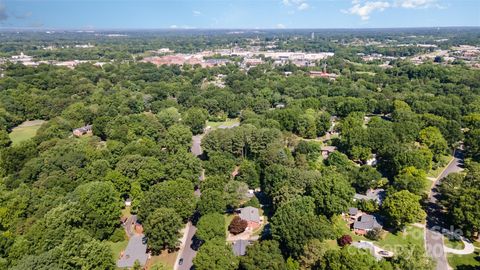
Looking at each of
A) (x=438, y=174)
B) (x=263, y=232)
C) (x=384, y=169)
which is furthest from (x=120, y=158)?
(x=438, y=174)

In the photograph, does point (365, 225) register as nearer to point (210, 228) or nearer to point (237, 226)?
point (237, 226)

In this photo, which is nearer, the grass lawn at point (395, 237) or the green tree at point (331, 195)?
the grass lawn at point (395, 237)

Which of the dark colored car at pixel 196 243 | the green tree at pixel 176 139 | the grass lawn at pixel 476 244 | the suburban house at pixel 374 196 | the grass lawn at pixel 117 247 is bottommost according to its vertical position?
the grass lawn at pixel 117 247

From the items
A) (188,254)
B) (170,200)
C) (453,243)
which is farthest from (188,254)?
(453,243)

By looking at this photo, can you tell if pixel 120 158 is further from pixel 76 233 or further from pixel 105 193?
pixel 76 233

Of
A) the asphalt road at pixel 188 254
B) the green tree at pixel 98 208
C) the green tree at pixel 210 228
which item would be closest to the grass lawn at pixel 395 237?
the green tree at pixel 210 228

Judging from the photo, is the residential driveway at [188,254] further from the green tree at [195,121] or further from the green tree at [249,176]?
the green tree at [195,121]

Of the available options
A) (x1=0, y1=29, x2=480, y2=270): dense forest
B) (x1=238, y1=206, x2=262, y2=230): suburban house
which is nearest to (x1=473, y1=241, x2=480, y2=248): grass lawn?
(x1=0, y1=29, x2=480, y2=270): dense forest
